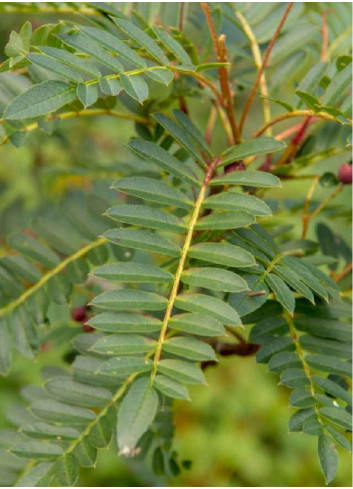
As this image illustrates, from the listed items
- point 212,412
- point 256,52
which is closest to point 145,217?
point 256,52

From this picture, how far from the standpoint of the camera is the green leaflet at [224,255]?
0.71m

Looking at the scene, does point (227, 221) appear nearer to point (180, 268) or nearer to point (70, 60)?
A: point (180, 268)

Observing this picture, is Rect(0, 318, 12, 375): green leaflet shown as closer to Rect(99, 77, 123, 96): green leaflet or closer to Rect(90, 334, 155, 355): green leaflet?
Rect(90, 334, 155, 355): green leaflet

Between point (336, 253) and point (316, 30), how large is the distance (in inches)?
14.5

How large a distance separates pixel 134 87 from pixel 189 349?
273 mm

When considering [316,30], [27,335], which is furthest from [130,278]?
[316,30]

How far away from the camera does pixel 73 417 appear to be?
2.78 feet

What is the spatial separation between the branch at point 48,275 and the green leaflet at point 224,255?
34 cm

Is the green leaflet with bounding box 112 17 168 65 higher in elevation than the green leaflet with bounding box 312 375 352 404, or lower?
higher

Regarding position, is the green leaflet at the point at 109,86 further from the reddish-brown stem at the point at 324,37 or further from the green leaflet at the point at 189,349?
the reddish-brown stem at the point at 324,37

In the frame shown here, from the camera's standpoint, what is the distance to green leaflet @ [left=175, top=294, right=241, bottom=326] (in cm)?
66

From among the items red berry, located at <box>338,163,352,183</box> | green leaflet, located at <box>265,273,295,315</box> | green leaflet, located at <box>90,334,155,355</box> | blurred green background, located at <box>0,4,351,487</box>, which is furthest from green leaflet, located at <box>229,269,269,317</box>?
blurred green background, located at <box>0,4,351,487</box>

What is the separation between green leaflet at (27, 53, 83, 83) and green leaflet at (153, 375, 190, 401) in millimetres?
303

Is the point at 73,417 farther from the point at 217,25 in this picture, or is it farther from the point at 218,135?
the point at 218,135
